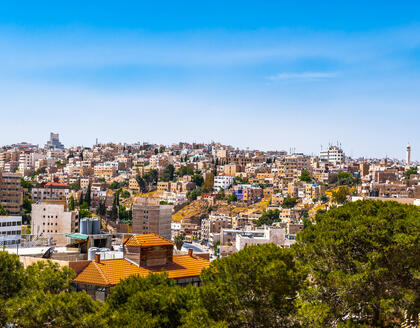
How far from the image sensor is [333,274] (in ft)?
44.8

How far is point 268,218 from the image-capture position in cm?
7556

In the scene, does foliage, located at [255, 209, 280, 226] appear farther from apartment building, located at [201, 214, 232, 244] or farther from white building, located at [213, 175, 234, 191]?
white building, located at [213, 175, 234, 191]

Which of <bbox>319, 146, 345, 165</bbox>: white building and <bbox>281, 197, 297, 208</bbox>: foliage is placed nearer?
<bbox>281, 197, 297, 208</bbox>: foliage

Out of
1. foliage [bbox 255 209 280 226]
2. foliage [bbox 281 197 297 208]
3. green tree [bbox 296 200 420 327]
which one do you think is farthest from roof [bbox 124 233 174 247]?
foliage [bbox 281 197 297 208]

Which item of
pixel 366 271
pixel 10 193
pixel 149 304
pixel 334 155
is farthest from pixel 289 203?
pixel 149 304

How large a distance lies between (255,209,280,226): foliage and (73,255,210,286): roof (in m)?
55.5

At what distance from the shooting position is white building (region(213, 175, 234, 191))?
100812 mm

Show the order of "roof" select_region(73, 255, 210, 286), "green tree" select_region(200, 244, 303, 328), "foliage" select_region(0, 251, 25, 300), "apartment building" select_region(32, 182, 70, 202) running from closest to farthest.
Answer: "foliage" select_region(0, 251, 25, 300) < "green tree" select_region(200, 244, 303, 328) < "roof" select_region(73, 255, 210, 286) < "apartment building" select_region(32, 182, 70, 202)

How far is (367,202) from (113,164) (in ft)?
364

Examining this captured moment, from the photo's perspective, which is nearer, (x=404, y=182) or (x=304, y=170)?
(x=404, y=182)

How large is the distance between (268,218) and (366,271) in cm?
6246

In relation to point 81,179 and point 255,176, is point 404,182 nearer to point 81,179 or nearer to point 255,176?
point 255,176

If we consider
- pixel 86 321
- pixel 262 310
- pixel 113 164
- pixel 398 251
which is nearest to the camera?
pixel 86 321

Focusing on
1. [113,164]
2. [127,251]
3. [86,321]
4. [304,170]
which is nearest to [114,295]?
[86,321]
